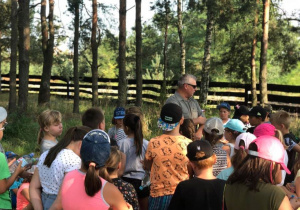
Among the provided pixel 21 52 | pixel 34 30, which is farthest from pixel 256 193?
pixel 34 30

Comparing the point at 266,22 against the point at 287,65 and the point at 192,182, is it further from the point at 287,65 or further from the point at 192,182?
the point at 192,182

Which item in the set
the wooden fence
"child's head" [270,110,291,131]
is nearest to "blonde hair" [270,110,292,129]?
"child's head" [270,110,291,131]

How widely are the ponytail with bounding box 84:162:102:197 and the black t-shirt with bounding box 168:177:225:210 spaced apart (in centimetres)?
80

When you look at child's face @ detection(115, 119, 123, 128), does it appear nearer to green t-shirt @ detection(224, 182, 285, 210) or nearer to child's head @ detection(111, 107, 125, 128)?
child's head @ detection(111, 107, 125, 128)

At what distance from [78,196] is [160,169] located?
153 centimetres

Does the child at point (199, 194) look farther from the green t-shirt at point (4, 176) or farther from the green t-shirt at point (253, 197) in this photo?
the green t-shirt at point (4, 176)

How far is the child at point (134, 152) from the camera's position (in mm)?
5810

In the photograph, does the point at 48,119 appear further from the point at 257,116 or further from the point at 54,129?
the point at 257,116

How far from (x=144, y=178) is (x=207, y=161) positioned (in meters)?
1.83

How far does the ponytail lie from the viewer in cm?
341

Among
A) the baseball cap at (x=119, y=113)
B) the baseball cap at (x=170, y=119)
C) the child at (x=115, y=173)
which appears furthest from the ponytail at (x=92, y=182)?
the baseball cap at (x=119, y=113)

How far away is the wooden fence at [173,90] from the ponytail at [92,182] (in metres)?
12.6

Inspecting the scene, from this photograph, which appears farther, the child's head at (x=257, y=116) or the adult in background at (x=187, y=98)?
the child's head at (x=257, y=116)

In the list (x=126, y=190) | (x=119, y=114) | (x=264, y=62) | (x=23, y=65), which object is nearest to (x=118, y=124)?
(x=119, y=114)
